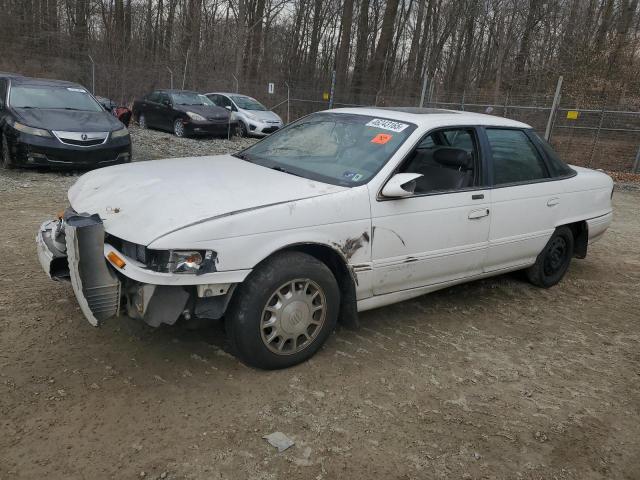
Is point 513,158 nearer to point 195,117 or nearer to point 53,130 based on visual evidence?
point 53,130

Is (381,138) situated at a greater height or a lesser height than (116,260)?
greater

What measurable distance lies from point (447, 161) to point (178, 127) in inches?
479

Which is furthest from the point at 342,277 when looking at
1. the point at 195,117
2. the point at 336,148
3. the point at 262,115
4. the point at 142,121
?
the point at 142,121

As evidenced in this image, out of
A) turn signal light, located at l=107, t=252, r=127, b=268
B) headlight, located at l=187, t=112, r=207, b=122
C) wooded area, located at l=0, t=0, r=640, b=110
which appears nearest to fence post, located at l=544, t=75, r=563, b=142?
wooded area, located at l=0, t=0, r=640, b=110

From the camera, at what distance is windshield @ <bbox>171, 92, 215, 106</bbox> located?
15.1 m

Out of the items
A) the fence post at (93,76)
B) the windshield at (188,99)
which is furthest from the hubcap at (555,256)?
the fence post at (93,76)

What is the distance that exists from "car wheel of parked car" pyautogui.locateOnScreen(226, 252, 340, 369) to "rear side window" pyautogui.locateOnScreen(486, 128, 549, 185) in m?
1.90

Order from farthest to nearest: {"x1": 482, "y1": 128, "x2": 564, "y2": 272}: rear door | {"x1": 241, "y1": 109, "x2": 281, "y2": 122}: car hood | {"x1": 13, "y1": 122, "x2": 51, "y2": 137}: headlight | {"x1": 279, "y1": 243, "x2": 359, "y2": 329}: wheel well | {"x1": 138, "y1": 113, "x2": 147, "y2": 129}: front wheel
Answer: {"x1": 241, "y1": 109, "x2": 281, "y2": 122}: car hood < {"x1": 138, "y1": 113, "x2": 147, "y2": 129}: front wheel < {"x1": 13, "y1": 122, "x2": 51, "y2": 137}: headlight < {"x1": 482, "y1": 128, "x2": 564, "y2": 272}: rear door < {"x1": 279, "y1": 243, "x2": 359, "y2": 329}: wheel well

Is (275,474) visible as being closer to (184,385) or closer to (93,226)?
(184,385)

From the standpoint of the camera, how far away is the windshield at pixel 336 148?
356 cm

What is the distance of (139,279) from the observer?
2.70 m

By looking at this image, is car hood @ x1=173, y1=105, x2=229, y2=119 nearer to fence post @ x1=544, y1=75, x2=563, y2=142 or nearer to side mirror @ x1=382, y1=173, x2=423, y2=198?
fence post @ x1=544, y1=75, x2=563, y2=142

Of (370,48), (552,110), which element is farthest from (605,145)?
(370,48)

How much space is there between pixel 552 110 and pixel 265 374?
14.0 m
